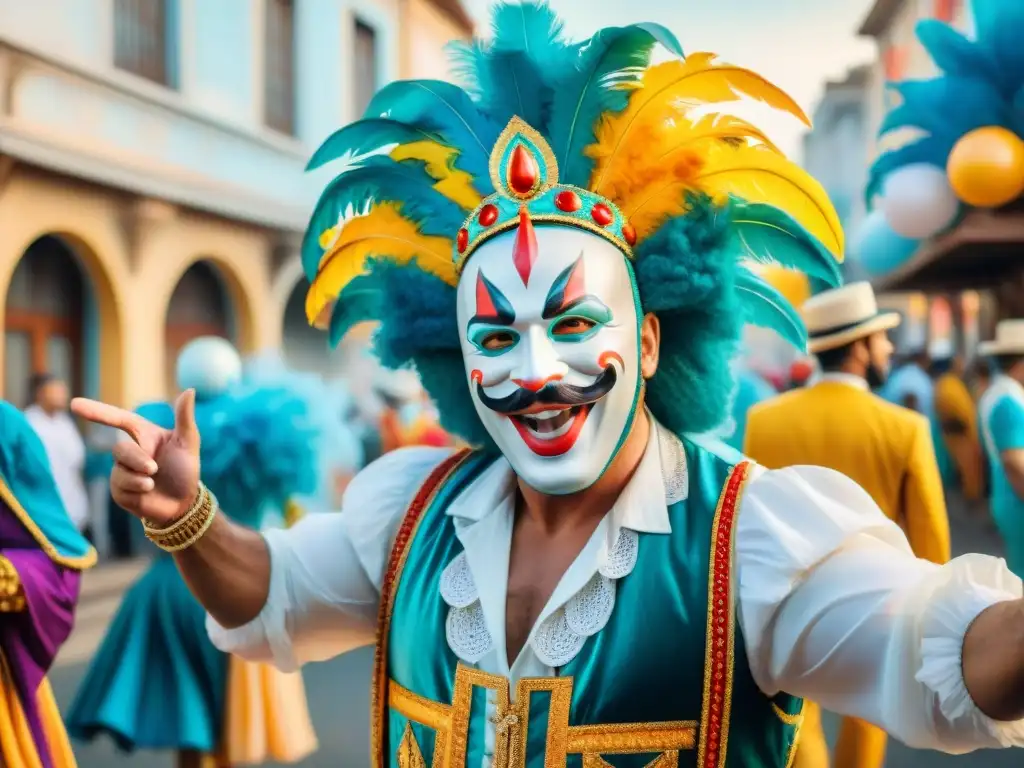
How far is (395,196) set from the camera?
1.85 metres

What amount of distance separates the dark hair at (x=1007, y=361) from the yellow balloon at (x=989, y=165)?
2.18 ft

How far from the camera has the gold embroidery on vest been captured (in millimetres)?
1590

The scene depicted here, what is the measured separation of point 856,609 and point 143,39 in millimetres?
7680

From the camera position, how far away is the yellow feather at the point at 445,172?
5.84ft

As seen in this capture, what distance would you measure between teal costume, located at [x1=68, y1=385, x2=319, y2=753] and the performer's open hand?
60.7 inches

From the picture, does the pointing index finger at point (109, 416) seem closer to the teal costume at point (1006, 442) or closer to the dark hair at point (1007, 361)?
the teal costume at point (1006, 442)

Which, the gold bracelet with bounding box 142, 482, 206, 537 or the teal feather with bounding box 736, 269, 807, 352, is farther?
the teal feather with bounding box 736, 269, 807, 352

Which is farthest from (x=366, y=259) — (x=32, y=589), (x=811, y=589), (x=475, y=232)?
(x=32, y=589)

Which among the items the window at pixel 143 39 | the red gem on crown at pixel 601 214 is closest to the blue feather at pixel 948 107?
the red gem on crown at pixel 601 214

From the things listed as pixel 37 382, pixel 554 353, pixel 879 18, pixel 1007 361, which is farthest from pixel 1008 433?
pixel 879 18

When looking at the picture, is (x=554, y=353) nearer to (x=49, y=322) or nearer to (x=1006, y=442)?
(x=1006, y=442)

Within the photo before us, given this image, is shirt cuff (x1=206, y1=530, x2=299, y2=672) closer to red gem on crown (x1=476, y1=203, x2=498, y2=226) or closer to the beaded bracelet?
the beaded bracelet

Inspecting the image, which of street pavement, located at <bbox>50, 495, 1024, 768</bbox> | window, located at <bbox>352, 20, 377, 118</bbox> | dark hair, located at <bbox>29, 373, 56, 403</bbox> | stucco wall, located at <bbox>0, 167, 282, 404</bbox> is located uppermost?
window, located at <bbox>352, 20, 377, 118</bbox>

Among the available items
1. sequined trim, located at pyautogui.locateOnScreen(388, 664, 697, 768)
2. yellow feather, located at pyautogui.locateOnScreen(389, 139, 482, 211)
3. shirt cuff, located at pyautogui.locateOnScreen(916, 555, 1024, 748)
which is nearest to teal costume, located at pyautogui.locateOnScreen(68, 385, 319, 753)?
yellow feather, located at pyautogui.locateOnScreen(389, 139, 482, 211)
